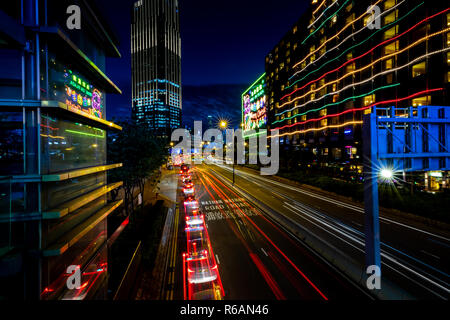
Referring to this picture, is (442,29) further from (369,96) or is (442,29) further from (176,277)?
(176,277)

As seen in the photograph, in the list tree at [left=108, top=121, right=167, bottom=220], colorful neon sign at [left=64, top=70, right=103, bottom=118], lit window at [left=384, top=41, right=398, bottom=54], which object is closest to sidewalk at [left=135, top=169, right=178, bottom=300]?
tree at [left=108, top=121, right=167, bottom=220]

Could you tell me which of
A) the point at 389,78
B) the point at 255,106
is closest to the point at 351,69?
the point at 389,78

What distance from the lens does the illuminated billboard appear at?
8331cm

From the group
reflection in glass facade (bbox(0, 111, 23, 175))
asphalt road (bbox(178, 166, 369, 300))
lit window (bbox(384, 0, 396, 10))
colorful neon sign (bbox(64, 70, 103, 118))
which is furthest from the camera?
lit window (bbox(384, 0, 396, 10))

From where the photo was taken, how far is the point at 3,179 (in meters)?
4.34

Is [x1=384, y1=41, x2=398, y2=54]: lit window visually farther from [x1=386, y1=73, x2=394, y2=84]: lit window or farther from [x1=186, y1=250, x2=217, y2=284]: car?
[x1=186, y1=250, x2=217, y2=284]: car

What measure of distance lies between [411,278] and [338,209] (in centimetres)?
1124

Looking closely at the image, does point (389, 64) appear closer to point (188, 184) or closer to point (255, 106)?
point (188, 184)

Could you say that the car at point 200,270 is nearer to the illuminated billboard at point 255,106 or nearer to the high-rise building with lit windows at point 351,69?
the high-rise building with lit windows at point 351,69

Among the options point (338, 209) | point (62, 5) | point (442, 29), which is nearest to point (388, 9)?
point (442, 29)

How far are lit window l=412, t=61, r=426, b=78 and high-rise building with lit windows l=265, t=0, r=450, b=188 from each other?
0.36ft

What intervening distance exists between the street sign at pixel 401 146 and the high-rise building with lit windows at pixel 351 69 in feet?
84.7

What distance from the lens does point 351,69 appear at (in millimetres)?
42000

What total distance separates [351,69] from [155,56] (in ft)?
415
